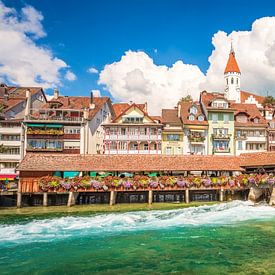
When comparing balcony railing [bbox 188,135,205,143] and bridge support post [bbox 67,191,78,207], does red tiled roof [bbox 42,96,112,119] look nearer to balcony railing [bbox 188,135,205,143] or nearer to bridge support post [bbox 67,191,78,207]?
balcony railing [bbox 188,135,205,143]

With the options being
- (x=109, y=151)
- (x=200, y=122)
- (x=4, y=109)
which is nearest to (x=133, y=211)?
(x=109, y=151)

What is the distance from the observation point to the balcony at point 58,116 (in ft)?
137

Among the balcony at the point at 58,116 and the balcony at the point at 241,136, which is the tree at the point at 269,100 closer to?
the balcony at the point at 241,136

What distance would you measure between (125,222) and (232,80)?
4902 centimetres

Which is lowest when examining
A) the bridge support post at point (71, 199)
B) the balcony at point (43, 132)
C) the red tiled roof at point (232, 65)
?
the bridge support post at point (71, 199)

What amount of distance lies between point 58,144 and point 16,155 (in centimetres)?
573

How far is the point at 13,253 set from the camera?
581 inches

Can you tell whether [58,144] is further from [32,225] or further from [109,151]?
[32,225]

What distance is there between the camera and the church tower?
62284 millimetres

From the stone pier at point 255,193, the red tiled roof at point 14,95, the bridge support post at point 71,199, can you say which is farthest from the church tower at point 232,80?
the bridge support post at point 71,199

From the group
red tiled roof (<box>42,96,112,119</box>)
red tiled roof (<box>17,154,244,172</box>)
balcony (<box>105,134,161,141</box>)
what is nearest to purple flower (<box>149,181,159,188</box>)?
red tiled roof (<box>17,154,244,172</box>)

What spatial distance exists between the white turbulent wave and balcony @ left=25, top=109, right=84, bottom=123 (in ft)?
69.8

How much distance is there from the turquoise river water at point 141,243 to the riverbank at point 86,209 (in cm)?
175

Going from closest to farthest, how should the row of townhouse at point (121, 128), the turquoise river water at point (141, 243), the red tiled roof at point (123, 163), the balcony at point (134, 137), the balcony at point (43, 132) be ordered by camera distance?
the turquoise river water at point (141, 243) < the red tiled roof at point (123, 163) < the balcony at point (43, 132) < the row of townhouse at point (121, 128) < the balcony at point (134, 137)
